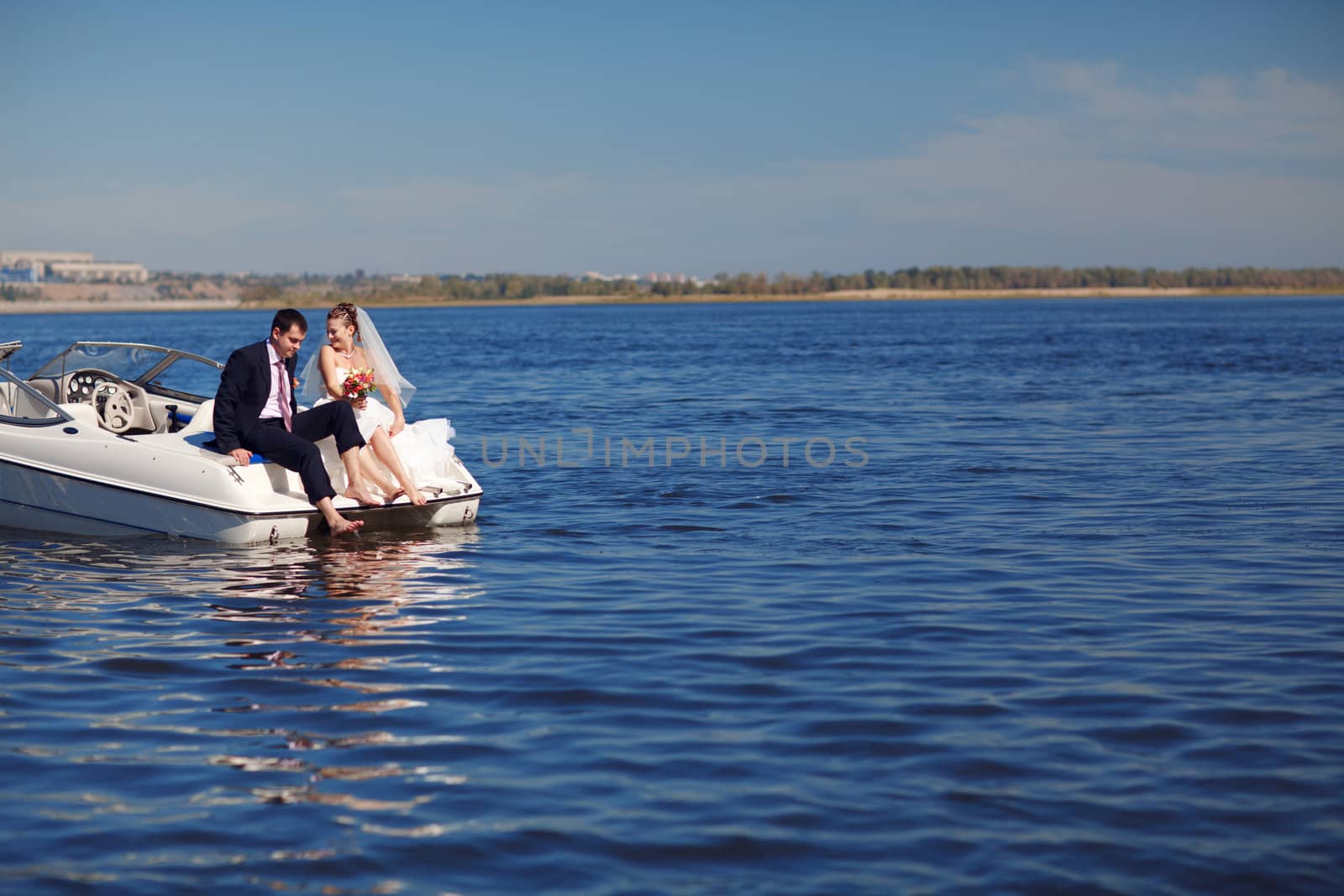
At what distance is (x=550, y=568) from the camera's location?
34.1 feet

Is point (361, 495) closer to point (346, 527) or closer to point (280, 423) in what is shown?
point (346, 527)

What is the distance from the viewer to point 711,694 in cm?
690

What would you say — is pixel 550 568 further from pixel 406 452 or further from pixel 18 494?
pixel 18 494

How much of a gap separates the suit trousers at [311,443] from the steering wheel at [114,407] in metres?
1.89

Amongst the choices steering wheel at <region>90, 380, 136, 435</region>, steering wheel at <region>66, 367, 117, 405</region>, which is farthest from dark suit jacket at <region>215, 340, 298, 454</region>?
steering wheel at <region>66, 367, 117, 405</region>

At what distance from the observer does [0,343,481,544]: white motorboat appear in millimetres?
10875

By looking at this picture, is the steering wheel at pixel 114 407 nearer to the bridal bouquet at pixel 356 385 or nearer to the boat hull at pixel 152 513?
the boat hull at pixel 152 513

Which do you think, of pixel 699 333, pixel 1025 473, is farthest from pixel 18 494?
pixel 699 333

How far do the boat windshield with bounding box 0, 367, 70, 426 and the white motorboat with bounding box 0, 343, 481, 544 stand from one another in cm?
1

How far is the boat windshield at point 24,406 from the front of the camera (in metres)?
11.4

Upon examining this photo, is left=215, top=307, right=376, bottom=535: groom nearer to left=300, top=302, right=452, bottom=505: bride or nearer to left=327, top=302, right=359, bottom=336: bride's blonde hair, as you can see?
left=300, top=302, right=452, bottom=505: bride

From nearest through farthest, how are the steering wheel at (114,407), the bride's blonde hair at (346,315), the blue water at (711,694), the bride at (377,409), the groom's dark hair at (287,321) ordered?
the blue water at (711,694)
the groom's dark hair at (287,321)
the bride at (377,409)
the bride's blonde hair at (346,315)
the steering wheel at (114,407)

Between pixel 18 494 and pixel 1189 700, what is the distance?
385 inches

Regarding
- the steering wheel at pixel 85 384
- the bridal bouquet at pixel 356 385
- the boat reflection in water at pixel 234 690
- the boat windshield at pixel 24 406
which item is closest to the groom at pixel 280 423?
the bridal bouquet at pixel 356 385
